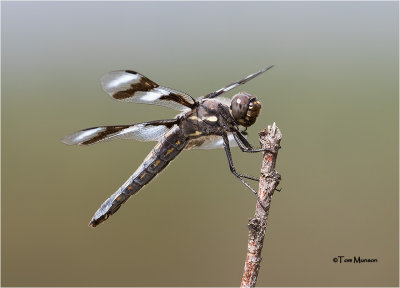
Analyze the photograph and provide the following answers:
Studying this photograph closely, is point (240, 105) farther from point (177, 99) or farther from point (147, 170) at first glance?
point (147, 170)

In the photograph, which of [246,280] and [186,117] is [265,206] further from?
[186,117]

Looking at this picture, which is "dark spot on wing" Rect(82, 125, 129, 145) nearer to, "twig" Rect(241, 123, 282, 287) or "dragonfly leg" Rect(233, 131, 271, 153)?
"dragonfly leg" Rect(233, 131, 271, 153)

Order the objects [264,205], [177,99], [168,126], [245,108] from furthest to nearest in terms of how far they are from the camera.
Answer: [168,126] < [177,99] < [245,108] < [264,205]

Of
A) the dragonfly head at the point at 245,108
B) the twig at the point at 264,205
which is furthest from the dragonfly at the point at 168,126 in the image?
the twig at the point at 264,205

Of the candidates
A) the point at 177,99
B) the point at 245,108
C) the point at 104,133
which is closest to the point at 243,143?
the point at 245,108

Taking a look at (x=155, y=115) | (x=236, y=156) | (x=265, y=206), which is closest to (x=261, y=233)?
(x=265, y=206)

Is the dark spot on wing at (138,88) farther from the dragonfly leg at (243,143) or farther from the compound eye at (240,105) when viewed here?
the dragonfly leg at (243,143)

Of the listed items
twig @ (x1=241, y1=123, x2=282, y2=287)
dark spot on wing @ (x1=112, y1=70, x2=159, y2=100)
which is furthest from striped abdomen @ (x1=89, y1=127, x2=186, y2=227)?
twig @ (x1=241, y1=123, x2=282, y2=287)

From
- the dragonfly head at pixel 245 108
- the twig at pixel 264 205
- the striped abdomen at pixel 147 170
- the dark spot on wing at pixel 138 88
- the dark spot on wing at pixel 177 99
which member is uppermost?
the dark spot on wing at pixel 138 88
